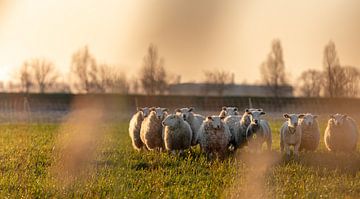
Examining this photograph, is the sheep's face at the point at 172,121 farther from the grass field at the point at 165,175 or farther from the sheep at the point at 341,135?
the sheep at the point at 341,135

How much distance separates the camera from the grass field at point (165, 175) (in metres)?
10.5

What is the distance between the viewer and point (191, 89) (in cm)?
9962

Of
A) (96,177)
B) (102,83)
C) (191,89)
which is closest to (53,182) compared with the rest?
(96,177)

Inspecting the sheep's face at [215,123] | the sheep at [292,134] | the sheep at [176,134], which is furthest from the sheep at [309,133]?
the sheep at [176,134]

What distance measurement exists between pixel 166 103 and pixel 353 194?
4347 cm

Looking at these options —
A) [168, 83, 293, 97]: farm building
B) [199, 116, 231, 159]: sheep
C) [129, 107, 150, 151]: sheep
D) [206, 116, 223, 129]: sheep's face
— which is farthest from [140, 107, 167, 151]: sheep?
[168, 83, 293, 97]: farm building

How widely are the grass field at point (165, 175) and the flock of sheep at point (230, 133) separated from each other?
1.92 ft

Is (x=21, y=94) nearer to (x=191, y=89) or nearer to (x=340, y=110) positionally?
(x=340, y=110)

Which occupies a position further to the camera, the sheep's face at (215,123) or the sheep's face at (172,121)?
the sheep's face at (172,121)

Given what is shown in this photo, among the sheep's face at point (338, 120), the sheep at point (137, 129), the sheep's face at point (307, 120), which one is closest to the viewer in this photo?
the sheep's face at point (307, 120)

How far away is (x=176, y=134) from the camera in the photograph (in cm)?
1742

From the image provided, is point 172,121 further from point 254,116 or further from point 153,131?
point 254,116

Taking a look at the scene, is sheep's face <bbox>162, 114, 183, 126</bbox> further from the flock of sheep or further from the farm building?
the farm building

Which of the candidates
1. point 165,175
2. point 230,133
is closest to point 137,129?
point 230,133
